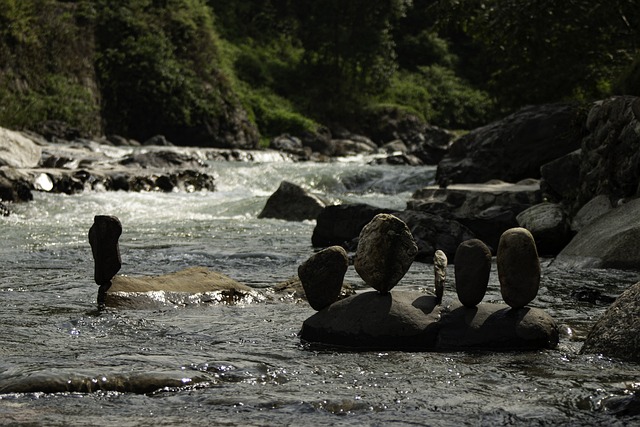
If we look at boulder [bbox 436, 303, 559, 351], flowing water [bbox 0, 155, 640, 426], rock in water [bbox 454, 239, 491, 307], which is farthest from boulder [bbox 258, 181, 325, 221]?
boulder [bbox 436, 303, 559, 351]

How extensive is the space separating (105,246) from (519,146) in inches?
448

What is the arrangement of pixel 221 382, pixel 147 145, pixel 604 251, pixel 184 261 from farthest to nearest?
pixel 147 145
pixel 184 261
pixel 604 251
pixel 221 382

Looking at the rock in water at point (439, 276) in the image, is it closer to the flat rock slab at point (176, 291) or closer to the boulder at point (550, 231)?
the flat rock slab at point (176, 291)

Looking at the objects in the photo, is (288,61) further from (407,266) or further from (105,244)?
(407,266)

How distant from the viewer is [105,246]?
7.38 m

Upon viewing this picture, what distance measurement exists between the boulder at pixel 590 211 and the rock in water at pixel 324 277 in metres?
6.06

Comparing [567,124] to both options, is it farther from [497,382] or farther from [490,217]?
[497,382]

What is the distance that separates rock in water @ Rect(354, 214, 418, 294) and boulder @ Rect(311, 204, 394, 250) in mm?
6328

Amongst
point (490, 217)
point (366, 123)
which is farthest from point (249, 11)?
point (490, 217)

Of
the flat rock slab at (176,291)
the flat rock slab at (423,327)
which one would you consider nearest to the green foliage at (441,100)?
the flat rock slab at (176,291)

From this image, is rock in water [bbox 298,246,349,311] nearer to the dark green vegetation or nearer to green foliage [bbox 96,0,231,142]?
the dark green vegetation

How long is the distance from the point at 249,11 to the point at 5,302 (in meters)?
39.3

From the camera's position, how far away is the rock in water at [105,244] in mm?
7359

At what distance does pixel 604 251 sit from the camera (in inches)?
394
